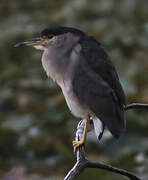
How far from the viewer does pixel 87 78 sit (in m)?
2.70

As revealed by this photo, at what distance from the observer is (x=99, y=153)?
4.07 meters

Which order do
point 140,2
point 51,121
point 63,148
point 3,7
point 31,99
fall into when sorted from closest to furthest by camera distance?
point 63,148 → point 51,121 → point 31,99 → point 140,2 → point 3,7

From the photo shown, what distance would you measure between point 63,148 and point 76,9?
116 inches

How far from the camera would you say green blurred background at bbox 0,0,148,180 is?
399cm

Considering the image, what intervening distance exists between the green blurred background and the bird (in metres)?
0.82

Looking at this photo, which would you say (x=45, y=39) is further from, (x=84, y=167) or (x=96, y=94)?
(x=84, y=167)

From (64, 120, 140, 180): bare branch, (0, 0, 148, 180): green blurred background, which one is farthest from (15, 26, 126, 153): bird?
(0, 0, 148, 180): green blurred background

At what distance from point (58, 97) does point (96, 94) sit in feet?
6.35

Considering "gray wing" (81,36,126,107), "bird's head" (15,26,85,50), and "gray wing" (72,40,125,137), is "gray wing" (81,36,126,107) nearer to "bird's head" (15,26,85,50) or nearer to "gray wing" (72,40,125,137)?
"gray wing" (72,40,125,137)

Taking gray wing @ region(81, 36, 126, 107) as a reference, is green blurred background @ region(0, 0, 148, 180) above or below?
below

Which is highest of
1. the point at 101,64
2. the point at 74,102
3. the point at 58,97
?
the point at 101,64

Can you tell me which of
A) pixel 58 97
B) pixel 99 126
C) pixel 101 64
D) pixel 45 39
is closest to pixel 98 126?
pixel 99 126

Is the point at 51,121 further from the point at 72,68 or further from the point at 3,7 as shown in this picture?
the point at 3,7

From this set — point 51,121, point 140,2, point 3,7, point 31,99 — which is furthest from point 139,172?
point 3,7
